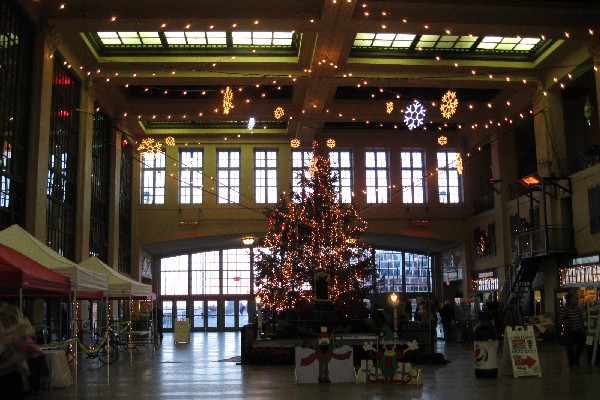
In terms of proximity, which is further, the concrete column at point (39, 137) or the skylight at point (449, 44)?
the skylight at point (449, 44)

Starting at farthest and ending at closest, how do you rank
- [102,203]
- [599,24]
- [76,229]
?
[102,203], [76,229], [599,24]

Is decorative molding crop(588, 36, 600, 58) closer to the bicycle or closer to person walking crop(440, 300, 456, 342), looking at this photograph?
person walking crop(440, 300, 456, 342)

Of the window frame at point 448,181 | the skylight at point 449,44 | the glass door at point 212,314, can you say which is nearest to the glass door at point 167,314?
the glass door at point 212,314

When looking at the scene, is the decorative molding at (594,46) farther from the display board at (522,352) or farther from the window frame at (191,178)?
the window frame at (191,178)

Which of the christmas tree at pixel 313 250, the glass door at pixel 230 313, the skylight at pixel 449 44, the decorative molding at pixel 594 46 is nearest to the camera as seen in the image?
the decorative molding at pixel 594 46

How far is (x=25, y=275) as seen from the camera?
10219 mm

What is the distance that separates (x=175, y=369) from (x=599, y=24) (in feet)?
49.1

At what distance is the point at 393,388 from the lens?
11.4 m

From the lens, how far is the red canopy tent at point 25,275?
10.1 meters

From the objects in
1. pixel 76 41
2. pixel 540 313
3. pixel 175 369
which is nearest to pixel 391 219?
pixel 540 313

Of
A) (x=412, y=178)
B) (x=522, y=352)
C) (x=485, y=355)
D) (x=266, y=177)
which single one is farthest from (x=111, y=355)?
(x=412, y=178)

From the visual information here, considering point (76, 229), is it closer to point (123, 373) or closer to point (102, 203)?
point (102, 203)

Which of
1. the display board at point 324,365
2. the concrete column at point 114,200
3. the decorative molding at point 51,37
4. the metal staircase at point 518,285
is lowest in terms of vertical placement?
the display board at point 324,365

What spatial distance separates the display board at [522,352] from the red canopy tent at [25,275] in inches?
301
